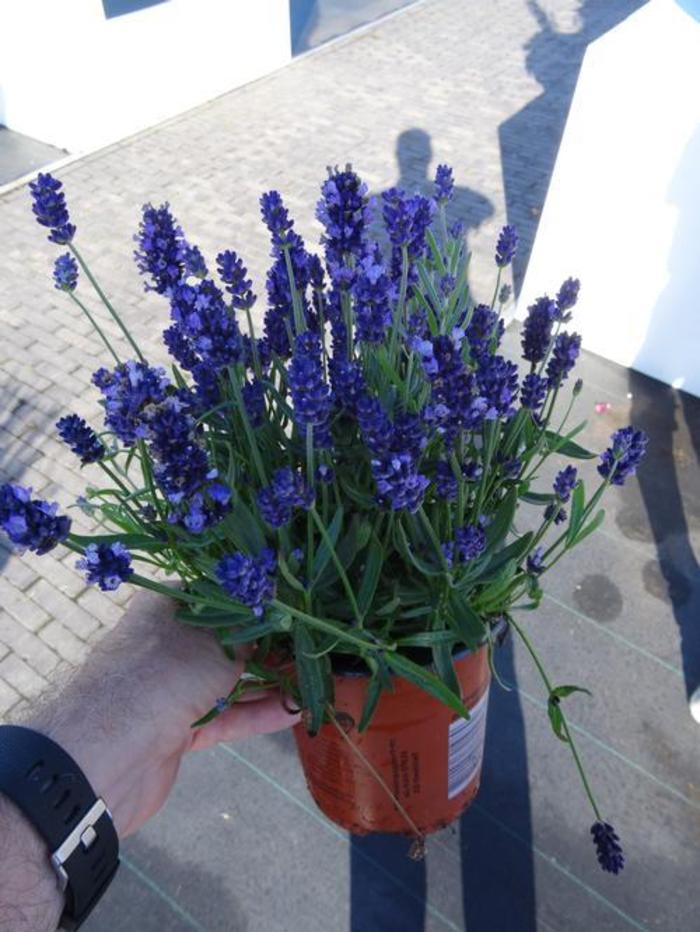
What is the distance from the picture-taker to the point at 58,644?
10.5 ft

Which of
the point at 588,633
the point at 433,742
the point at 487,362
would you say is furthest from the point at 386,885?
the point at 487,362

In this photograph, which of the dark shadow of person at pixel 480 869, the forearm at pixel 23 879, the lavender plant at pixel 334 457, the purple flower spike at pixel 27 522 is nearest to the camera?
the purple flower spike at pixel 27 522

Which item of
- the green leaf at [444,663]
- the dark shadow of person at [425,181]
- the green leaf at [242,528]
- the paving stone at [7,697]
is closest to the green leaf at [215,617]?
the green leaf at [242,528]

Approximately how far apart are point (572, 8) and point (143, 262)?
973 centimetres

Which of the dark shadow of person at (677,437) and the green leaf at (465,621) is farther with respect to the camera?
the dark shadow of person at (677,437)

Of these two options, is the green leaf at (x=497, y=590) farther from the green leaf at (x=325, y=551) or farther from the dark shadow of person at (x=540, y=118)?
the dark shadow of person at (x=540, y=118)

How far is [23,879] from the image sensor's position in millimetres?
1251

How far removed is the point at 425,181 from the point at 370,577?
17.4 feet

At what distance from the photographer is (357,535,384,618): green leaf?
1318mm

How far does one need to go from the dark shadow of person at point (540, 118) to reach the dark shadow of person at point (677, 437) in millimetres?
1138

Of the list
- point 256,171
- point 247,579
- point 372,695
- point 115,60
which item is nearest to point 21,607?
point 372,695

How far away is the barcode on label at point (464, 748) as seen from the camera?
1.61 m

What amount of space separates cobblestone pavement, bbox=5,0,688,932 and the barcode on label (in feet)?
2.13

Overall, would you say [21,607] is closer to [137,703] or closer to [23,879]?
[137,703]
